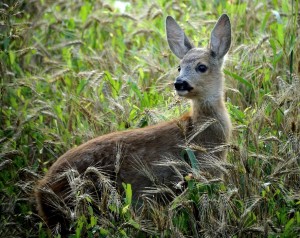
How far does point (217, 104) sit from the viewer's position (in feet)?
27.6

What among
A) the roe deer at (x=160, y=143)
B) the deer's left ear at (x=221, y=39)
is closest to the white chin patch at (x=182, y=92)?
the roe deer at (x=160, y=143)

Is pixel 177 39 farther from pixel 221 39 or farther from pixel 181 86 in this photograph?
pixel 181 86

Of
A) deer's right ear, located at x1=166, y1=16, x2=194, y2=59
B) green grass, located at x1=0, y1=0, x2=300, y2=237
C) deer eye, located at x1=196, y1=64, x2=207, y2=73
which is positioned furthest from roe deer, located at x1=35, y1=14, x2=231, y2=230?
deer's right ear, located at x1=166, y1=16, x2=194, y2=59

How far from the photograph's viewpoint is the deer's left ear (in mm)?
8658

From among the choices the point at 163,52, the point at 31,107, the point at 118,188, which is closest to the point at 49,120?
the point at 31,107

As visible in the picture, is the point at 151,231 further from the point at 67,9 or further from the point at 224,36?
the point at 67,9

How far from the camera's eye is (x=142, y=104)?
9047mm

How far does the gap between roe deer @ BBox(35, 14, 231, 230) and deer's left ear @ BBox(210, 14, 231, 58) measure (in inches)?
0.4

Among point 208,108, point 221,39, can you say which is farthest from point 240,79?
point 208,108

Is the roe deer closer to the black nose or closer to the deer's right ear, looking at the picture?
the black nose

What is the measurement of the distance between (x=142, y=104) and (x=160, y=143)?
1.12 meters

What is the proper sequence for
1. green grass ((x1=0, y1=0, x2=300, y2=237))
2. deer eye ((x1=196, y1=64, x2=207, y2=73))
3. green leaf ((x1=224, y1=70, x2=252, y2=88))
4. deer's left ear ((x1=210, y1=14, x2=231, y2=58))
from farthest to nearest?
green leaf ((x1=224, y1=70, x2=252, y2=88)) < deer's left ear ((x1=210, y1=14, x2=231, y2=58)) < deer eye ((x1=196, y1=64, x2=207, y2=73)) < green grass ((x1=0, y1=0, x2=300, y2=237))

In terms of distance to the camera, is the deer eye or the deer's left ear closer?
the deer eye

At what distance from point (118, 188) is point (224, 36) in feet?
6.64
